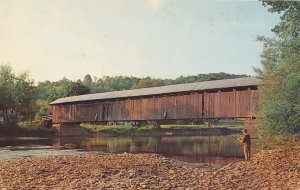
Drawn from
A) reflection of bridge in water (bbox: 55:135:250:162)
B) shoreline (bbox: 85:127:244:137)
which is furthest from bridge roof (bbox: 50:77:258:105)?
shoreline (bbox: 85:127:244:137)

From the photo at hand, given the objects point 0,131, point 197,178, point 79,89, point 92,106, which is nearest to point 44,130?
point 0,131

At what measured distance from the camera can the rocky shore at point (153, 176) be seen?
11367 millimetres

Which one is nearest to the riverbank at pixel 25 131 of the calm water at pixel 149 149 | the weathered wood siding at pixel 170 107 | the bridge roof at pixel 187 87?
the weathered wood siding at pixel 170 107

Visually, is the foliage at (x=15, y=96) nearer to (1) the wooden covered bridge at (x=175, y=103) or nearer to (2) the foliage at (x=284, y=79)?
(1) the wooden covered bridge at (x=175, y=103)

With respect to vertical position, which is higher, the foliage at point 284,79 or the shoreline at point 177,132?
the foliage at point 284,79

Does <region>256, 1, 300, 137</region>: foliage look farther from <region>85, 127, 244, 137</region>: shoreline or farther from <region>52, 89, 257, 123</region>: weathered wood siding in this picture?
<region>85, 127, 244, 137</region>: shoreline

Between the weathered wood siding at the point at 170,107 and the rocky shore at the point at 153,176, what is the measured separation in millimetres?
11332

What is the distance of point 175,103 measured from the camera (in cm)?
3303

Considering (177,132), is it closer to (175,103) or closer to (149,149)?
(175,103)

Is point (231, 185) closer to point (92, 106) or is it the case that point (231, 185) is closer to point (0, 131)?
point (92, 106)

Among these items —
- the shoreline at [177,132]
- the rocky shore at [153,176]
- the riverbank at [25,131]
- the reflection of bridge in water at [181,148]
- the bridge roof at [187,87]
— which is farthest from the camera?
the shoreline at [177,132]

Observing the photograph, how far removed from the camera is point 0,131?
4606 cm

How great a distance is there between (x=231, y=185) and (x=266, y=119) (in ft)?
22.1

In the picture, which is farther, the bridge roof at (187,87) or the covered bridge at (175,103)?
the bridge roof at (187,87)
